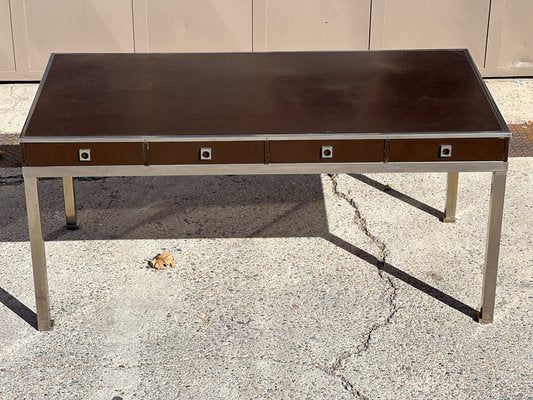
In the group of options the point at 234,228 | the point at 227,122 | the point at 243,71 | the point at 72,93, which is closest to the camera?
the point at 227,122

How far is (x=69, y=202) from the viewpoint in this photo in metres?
6.27

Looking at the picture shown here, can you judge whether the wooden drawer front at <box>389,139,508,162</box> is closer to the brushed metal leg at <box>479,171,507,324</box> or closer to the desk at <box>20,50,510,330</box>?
the desk at <box>20,50,510,330</box>

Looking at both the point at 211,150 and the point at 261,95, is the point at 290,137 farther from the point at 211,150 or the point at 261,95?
the point at 261,95

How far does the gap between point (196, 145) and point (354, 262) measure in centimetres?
144

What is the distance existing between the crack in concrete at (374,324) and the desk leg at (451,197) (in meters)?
0.52

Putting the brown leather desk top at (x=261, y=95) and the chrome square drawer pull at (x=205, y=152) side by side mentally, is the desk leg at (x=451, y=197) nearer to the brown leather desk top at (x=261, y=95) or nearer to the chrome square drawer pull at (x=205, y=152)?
the brown leather desk top at (x=261, y=95)

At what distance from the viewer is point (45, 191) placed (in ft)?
22.8

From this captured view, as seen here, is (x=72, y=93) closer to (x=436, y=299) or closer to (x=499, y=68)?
(x=436, y=299)

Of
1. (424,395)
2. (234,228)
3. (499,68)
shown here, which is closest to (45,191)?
(234,228)

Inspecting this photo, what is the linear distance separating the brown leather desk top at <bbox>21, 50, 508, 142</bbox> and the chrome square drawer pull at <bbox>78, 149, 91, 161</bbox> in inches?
3.3

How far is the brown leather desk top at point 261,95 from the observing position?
5.06m

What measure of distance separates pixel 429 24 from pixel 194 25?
2.00 m

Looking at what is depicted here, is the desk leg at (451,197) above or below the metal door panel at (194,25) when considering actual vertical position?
below

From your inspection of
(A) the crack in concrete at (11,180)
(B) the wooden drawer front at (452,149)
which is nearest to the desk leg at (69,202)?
(A) the crack in concrete at (11,180)
